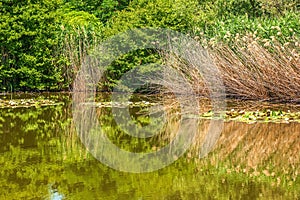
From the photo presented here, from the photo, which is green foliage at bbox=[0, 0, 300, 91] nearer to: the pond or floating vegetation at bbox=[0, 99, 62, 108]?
floating vegetation at bbox=[0, 99, 62, 108]

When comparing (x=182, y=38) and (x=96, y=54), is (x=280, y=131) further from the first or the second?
(x=96, y=54)

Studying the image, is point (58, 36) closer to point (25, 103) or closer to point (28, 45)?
point (28, 45)

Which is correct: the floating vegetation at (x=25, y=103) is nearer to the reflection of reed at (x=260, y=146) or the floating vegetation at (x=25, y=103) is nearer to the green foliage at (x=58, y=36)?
the green foliage at (x=58, y=36)

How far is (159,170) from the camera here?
16.0 feet

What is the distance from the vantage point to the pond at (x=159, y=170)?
4102 mm

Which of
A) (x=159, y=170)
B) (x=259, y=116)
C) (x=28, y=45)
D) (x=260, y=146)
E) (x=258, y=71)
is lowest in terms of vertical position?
(x=159, y=170)

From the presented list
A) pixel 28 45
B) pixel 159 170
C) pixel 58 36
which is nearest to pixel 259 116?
pixel 159 170

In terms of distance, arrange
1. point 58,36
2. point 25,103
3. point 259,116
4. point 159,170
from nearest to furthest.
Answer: point 159,170 < point 259,116 < point 25,103 < point 58,36

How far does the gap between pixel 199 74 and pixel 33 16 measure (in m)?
5.05

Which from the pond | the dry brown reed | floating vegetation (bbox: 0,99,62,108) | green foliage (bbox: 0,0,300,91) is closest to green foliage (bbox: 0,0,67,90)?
green foliage (bbox: 0,0,300,91)

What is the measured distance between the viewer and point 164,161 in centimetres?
526

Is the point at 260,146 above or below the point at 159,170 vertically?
above

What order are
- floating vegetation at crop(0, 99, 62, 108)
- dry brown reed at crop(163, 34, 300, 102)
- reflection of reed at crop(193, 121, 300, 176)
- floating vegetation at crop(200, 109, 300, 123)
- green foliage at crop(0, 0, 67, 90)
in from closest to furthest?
1. reflection of reed at crop(193, 121, 300, 176)
2. floating vegetation at crop(200, 109, 300, 123)
3. dry brown reed at crop(163, 34, 300, 102)
4. floating vegetation at crop(0, 99, 62, 108)
5. green foliage at crop(0, 0, 67, 90)

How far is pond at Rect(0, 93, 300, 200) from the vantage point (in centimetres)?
410
